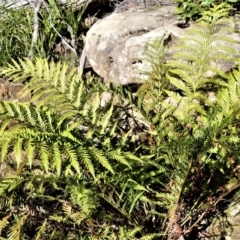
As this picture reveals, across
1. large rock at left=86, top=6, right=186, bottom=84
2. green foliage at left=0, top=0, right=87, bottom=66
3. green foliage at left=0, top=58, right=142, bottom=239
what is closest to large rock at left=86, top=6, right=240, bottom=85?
large rock at left=86, top=6, right=186, bottom=84

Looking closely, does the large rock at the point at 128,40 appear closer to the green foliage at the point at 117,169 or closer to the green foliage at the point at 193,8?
the green foliage at the point at 193,8

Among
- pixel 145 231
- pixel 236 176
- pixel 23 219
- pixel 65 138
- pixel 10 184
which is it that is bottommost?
pixel 145 231

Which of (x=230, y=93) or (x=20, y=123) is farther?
(x=230, y=93)

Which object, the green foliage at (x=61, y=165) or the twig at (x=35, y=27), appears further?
the twig at (x=35, y=27)

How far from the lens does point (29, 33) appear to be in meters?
4.34

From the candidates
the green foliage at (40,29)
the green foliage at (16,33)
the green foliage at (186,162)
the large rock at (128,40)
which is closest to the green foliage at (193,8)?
the large rock at (128,40)

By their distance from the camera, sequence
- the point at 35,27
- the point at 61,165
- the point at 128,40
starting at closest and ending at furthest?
the point at 61,165 < the point at 128,40 < the point at 35,27

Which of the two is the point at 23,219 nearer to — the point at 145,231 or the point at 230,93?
the point at 145,231

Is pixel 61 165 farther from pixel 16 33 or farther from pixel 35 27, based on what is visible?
pixel 16 33

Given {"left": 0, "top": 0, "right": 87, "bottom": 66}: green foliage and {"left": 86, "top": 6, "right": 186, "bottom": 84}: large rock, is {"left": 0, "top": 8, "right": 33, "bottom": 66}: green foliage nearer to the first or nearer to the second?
{"left": 0, "top": 0, "right": 87, "bottom": 66}: green foliage

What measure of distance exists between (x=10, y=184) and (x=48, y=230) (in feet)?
1.27

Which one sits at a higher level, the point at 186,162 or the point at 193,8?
the point at 193,8

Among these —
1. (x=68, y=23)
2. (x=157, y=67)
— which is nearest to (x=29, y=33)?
(x=68, y=23)

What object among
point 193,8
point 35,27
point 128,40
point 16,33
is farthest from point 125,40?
point 16,33
